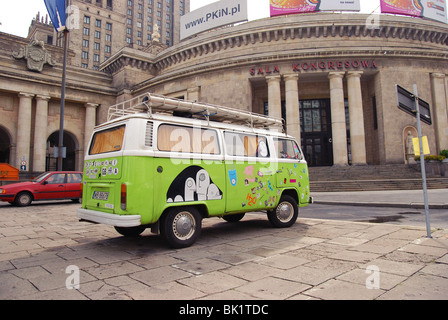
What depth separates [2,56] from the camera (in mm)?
29062

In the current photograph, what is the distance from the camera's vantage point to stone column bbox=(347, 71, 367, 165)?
2608cm

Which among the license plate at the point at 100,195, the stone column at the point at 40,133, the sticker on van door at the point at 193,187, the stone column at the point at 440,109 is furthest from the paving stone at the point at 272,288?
the stone column at the point at 40,133

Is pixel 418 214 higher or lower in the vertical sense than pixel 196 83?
lower

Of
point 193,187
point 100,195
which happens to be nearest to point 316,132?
point 193,187

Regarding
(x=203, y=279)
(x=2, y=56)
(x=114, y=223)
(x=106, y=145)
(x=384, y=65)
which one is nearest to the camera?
(x=203, y=279)

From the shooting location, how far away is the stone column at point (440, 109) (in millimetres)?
27312

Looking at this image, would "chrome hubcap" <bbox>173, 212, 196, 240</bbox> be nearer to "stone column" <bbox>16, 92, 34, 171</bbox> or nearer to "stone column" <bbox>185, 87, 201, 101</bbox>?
"stone column" <bbox>185, 87, 201, 101</bbox>

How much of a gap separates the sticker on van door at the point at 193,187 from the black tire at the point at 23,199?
1150 cm

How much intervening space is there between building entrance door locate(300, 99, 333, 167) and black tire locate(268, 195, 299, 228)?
77.8 feet

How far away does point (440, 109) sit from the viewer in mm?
27438

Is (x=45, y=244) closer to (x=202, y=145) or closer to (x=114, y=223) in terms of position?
(x=114, y=223)

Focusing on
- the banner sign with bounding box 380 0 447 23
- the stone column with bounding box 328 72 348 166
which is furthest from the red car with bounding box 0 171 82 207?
the banner sign with bounding box 380 0 447 23

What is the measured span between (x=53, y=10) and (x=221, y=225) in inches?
711

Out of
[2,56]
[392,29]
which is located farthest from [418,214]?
[2,56]
